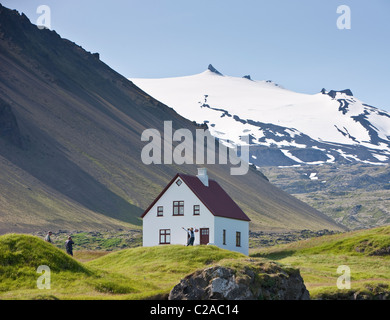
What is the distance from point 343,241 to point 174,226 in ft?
67.5

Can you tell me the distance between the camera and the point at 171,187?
80875mm

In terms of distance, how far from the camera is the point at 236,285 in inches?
1334

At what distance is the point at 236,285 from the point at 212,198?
4809 centimetres

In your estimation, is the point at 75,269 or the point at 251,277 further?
the point at 75,269

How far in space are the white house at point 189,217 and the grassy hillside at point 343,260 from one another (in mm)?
5516

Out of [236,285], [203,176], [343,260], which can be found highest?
[203,176]

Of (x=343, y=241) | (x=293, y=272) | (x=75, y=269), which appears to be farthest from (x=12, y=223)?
(x=293, y=272)

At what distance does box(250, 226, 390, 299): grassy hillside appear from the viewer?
1645 inches

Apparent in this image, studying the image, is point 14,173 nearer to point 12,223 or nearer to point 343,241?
point 12,223
